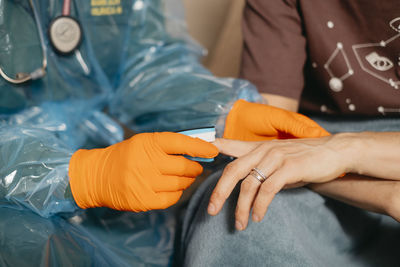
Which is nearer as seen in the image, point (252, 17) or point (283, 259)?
point (283, 259)

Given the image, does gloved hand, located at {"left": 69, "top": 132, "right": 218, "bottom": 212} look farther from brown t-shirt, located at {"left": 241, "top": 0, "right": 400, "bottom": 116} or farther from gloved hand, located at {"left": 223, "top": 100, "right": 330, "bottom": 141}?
brown t-shirt, located at {"left": 241, "top": 0, "right": 400, "bottom": 116}

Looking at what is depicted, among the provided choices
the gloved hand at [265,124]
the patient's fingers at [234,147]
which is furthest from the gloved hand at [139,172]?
the gloved hand at [265,124]

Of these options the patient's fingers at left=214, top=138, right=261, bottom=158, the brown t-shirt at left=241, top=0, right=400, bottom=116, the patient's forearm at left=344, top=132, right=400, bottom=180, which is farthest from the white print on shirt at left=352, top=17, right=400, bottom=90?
the patient's fingers at left=214, top=138, right=261, bottom=158

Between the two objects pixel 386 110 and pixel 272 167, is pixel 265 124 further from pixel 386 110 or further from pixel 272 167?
pixel 386 110

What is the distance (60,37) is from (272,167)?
479 mm

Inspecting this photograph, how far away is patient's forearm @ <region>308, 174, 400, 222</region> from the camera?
1.96 feet

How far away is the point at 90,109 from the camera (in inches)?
33.6

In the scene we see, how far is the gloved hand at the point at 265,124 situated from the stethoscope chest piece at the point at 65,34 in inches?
13.7

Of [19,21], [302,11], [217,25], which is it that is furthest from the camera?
[217,25]

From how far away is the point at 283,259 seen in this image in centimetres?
56

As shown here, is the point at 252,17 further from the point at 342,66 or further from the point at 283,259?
the point at 283,259

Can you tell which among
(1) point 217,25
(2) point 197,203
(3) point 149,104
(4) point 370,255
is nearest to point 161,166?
(2) point 197,203

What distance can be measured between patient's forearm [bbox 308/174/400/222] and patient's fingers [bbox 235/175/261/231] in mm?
171

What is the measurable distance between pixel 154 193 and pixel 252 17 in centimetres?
49
